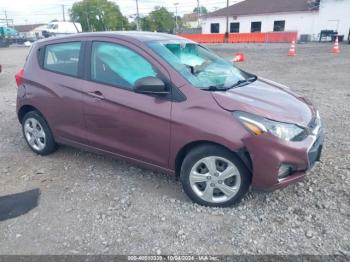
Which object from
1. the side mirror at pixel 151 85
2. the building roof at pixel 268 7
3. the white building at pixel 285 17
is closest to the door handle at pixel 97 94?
the side mirror at pixel 151 85

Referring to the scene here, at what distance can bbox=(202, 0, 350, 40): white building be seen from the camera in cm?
3541

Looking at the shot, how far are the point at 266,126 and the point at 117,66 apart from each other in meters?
1.80

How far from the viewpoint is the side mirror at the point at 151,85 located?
3195 mm

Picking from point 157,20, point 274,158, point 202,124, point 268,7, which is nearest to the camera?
point 274,158

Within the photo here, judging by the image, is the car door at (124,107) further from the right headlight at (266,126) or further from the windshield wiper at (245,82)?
the windshield wiper at (245,82)

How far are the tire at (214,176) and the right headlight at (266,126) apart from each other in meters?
0.33

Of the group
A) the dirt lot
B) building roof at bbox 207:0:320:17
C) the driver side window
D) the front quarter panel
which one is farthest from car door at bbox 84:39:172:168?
building roof at bbox 207:0:320:17

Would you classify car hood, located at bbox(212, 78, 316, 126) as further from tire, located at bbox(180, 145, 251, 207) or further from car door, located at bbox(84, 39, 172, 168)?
car door, located at bbox(84, 39, 172, 168)

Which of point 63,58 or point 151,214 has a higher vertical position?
point 63,58

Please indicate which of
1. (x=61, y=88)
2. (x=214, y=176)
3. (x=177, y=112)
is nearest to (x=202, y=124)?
(x=177, y=112)

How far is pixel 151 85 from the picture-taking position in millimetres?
3191

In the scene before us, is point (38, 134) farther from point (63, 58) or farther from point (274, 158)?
point (274, 158)

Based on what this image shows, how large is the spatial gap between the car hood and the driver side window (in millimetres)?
854

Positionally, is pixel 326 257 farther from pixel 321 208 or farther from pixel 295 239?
pixel 321 208
